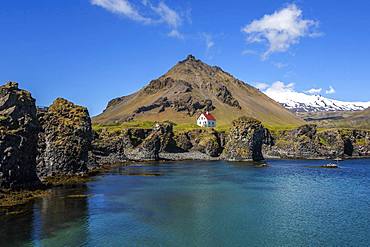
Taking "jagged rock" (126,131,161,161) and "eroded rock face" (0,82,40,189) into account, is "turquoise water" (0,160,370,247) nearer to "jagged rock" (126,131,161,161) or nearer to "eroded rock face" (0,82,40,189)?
"eroded rock face" (0,82,40,189)

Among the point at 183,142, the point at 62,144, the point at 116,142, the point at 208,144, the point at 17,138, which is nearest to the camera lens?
the point at 17,138

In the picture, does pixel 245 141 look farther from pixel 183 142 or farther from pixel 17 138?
pixel 17 138

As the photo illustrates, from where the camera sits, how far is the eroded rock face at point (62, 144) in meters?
95.6

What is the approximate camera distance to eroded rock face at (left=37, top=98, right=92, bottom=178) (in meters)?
95.6

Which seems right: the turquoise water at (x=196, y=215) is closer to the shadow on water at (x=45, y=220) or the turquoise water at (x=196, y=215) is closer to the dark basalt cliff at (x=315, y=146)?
the shadow on water at (x=45, y=220)

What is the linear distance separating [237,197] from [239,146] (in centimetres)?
9414

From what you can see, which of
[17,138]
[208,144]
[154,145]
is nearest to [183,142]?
[208,144]

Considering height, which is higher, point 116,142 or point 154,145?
point 116,142

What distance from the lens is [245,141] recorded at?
16375cm

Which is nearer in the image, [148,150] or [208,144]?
[148,150]

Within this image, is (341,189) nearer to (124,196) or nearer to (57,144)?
(124,196)

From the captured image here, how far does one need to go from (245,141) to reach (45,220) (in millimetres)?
119812

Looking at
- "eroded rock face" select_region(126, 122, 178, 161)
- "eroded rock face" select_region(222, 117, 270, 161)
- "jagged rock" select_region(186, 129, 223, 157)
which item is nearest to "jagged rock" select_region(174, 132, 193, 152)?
"jagged rock" select_region(186, 129, 223, 157)

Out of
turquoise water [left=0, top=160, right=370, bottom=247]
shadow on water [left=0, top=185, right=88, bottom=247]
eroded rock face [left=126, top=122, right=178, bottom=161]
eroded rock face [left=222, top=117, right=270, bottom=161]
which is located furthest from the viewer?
eroded rock face [left=126, top=122, right=178, bottom=161]
